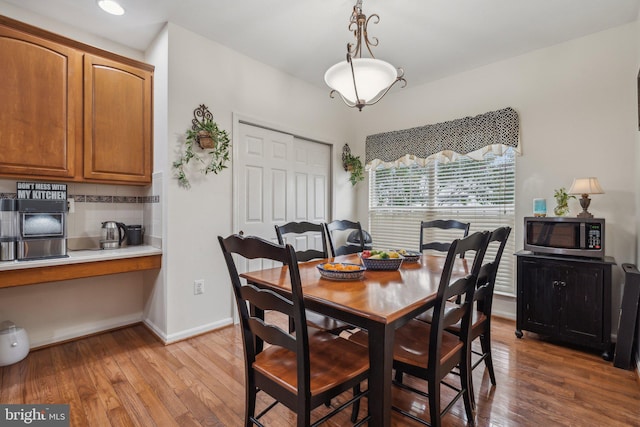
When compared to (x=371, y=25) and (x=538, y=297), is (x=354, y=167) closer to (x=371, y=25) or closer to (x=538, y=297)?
(x=371, y=25)

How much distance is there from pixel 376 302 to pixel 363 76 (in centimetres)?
133

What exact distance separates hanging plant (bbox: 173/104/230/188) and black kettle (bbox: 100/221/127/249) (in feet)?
2.42

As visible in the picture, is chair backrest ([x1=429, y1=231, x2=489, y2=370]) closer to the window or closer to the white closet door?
the window

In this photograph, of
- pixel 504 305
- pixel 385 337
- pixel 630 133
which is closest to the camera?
pixel 385 337

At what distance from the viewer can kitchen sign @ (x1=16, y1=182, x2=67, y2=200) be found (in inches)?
89.3

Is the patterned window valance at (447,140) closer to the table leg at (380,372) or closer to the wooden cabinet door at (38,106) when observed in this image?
the table leg at (380,372)

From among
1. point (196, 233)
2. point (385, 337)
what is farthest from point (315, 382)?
point (196, 233)

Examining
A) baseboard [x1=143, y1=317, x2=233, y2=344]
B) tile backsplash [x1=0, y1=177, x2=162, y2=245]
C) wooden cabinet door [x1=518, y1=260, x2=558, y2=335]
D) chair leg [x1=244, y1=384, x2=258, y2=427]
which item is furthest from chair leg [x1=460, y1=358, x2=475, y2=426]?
tile backsplash [x1=0, y1=177, x2=162, y2=245]

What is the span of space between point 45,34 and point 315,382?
3.01 m

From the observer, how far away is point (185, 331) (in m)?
2.66

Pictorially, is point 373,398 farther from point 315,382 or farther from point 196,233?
point 196,233

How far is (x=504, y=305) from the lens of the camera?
10.3ft

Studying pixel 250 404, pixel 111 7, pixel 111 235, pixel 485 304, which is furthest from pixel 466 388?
pixel 111 7

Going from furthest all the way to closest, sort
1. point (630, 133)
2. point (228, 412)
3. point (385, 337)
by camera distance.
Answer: point (630, 133) < point (228, 412) < point (385, 337)
